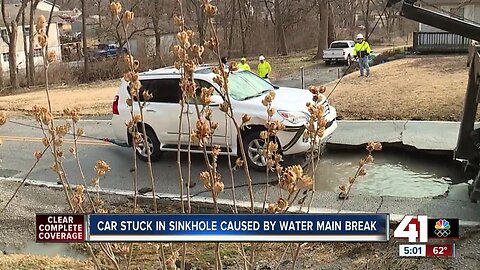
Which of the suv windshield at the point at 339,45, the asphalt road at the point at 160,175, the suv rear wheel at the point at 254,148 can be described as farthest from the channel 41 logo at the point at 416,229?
the suv windshield at the point at 339,45

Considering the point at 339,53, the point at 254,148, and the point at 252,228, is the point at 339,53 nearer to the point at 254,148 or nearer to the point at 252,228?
the point at 254,148

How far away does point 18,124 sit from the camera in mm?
16203

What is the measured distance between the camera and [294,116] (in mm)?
9305

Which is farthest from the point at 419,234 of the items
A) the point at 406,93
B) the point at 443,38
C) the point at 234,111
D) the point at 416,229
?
the point at 443,38

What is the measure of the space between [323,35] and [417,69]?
58.9 ft

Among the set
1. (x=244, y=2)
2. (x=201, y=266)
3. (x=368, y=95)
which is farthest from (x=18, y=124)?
(x=244, y=2)

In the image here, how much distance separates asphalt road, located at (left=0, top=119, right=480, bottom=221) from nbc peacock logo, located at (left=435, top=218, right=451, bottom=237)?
293 cm

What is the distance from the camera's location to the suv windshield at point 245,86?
33.2 ft

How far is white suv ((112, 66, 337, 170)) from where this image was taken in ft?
31.1

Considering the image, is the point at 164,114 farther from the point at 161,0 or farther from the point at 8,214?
the point at 161,0

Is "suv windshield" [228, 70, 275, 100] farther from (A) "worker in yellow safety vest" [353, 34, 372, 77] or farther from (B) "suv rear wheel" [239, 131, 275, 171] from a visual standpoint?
(A) "worker in yellow safety vest" [353, 34, 372, 77]

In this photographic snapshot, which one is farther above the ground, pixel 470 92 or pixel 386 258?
pixel 470 92

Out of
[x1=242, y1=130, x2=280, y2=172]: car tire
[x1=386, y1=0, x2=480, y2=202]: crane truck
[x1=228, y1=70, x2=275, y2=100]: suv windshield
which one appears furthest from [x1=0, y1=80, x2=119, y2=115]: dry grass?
[x1=386, y1=0, x2=480, y2=202]: crane truck

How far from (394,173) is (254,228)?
7.52 meters
